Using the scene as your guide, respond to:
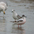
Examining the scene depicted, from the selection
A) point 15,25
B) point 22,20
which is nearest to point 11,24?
point 15,25

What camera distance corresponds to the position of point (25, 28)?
29.7ft

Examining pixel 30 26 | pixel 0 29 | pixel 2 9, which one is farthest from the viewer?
pixel 2 9

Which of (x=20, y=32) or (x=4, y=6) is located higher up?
(x=4, y=6)

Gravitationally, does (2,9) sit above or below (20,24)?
above

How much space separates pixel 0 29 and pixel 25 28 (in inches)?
46.1

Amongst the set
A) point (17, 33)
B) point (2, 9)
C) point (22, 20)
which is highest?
point (2, 9)

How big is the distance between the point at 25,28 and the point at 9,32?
1106 millimetres

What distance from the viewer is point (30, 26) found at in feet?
31.0

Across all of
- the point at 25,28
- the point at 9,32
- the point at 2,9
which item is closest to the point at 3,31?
the point at 9,32

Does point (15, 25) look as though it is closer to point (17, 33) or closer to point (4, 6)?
point (17, 33)

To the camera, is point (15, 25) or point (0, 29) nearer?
point (0, 29)

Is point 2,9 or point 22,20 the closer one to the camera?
point 22,20

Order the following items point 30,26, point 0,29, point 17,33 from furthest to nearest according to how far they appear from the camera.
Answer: point 30,26 < point 0,29 < point 17,33

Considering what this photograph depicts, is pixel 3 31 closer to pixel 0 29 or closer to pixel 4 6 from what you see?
pixel 0 29
